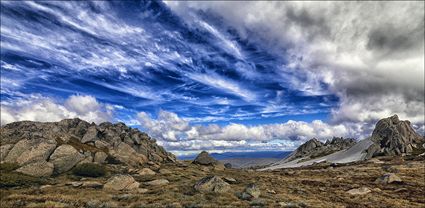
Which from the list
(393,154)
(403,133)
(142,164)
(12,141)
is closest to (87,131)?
(142,164)

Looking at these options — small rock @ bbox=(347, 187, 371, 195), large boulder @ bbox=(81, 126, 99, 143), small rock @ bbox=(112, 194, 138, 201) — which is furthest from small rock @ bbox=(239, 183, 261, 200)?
large boulder @ bbox=(81, 126, 99, 143)

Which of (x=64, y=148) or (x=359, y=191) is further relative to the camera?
(x=64, y=148)

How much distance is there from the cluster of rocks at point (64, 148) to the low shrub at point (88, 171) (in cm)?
178

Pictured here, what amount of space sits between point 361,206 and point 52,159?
48.2 m

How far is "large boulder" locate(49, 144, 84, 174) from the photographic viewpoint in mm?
50638

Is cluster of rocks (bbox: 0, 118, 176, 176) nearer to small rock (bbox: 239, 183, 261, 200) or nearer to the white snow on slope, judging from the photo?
small rock (bbox: 239, 183, 261, 200)

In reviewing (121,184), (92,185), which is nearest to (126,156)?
(92,185)

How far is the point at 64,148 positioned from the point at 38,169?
766cm

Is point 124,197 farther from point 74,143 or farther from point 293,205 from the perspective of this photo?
point 74,143

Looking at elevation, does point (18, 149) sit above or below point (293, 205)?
above

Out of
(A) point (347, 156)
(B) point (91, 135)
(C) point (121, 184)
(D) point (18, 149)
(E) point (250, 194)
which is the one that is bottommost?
(E) point (250, 194)

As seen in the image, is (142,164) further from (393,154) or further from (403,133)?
(403,133)

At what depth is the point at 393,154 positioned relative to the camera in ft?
556

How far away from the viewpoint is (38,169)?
47094 millimetres
